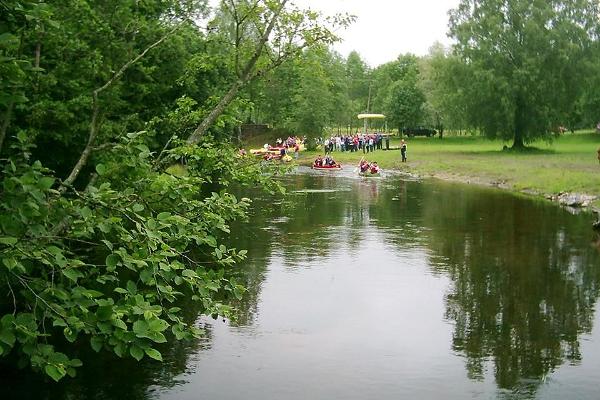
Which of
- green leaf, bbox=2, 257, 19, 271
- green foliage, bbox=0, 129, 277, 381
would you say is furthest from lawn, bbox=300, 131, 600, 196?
green leaf, bbox=2, 257, 19, 271

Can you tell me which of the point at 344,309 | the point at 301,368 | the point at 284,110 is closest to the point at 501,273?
the point at 344,309

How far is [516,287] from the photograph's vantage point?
15438 mm

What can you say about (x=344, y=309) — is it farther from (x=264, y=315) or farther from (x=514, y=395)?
(x=514, y=395)

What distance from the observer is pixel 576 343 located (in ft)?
38.9

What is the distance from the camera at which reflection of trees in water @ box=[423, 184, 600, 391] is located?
11281 mm

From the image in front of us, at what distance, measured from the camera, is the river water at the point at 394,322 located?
1002 cm

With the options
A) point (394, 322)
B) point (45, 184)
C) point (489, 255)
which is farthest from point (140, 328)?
point (489, 255)

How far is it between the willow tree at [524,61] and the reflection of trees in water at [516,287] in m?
27.0

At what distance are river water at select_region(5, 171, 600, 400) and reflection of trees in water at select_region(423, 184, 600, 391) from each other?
0.04 m

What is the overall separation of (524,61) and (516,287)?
134 ft

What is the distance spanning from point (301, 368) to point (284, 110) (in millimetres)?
57817

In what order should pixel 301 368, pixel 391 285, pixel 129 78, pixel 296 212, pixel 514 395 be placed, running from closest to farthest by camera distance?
pixel 514 395 < pixel 301 368 < pixel 391 285 < pixel 129 78 < pixel 296 212

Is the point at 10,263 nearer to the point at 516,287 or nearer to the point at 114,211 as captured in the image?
the point at 114,211

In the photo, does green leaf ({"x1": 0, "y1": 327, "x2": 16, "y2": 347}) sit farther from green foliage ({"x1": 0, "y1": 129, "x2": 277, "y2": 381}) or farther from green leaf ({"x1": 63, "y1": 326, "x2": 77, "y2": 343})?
green leaf ({"x1": 63, "y1": 326, "x2": 77, "y2": 343})
